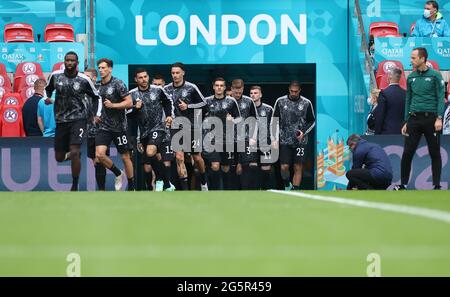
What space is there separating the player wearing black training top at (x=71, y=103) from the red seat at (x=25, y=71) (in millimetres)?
6376

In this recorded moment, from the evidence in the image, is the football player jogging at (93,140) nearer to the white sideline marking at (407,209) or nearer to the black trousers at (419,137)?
the black trousers at (419,137)

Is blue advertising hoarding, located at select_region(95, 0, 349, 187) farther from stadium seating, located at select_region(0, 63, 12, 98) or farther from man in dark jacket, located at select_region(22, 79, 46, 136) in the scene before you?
man in dark jacket, located at select_region(22, 79, 46, 136)

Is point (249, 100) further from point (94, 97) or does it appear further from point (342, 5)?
point (342, 5)

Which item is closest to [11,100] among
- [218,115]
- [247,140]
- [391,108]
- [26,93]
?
[26,93]

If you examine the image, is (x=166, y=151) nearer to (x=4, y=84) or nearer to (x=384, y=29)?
(x=4, y=84)

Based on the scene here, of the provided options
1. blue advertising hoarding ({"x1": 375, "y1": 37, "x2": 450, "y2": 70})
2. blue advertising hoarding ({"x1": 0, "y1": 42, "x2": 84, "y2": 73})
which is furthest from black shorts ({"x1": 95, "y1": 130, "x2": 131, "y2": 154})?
blue advertising hoarding ({"x1": 375, "y1": 37, "x2": 450, "y2": 70})

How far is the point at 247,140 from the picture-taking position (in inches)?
662

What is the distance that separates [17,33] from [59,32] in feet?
2.74

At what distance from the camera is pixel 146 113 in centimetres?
1492

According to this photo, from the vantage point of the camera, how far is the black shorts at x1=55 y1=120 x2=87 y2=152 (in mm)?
13414

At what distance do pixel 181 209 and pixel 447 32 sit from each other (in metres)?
13.8

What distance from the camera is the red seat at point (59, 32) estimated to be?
67.9ft
